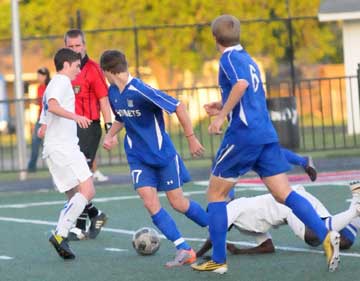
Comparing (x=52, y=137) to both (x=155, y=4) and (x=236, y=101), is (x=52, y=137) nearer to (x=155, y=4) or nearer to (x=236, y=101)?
(x=236, y=101)

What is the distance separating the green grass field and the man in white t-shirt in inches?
20.1

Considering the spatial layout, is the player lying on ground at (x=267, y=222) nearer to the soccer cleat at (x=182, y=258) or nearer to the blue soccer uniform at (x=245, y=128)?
the soccer cleat at (x=182, y=258)

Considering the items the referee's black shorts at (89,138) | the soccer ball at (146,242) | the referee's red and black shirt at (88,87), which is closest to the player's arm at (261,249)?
the soccer ball at (146,242)

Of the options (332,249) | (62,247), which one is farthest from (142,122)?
(332,249)

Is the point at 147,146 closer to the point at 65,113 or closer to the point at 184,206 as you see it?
the point at 184,206

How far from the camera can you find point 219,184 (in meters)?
9.42

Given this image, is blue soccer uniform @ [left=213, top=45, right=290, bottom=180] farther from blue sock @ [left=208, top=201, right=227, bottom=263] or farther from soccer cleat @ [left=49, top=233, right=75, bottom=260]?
soccer cleat @ [left=49, top=233, right=75, bottom=260]

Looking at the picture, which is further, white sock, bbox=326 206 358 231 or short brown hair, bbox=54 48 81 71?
short brown hair, bbox=54 48 81 71

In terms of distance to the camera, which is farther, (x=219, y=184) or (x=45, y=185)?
(x=45, y=185)

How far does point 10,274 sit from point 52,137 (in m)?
1.77

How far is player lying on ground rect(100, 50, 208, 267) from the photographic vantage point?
10.2 meters

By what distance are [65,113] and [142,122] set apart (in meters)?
0.93

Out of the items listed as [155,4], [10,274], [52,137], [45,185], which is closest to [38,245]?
[52,137]

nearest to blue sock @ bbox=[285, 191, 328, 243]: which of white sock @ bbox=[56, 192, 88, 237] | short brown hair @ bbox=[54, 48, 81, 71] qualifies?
white sock @ bbox=[56, 192, 88, 237]
